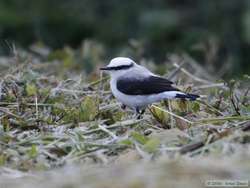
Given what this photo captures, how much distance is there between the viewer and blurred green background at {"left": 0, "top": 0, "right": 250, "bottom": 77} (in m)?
16.2

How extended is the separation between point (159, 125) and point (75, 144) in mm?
1106

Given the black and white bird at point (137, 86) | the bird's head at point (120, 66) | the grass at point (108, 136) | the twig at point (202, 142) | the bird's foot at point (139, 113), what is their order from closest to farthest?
1. the grass at point (108, 136)
2. the twig at point (202, 142)
3. the bird's foot at point (139, 113)
4. the black and white bird at point (137, 86)
5. the bird's head at point (120, 66)

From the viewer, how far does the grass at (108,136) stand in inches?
205

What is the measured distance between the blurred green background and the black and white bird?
7.43 metres

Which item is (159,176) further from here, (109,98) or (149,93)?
(109,98)

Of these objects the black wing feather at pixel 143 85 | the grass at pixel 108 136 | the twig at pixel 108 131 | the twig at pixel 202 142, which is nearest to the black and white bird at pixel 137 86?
the black wing feather at pixel 143 85

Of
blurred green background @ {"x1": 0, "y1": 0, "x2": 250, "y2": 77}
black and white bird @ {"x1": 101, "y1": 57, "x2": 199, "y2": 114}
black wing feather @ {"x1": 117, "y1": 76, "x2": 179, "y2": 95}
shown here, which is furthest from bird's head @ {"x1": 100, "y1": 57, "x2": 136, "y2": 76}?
blurred green background @ {"x1": 0, "y1": 0, "x2": 250, "y2": 77}

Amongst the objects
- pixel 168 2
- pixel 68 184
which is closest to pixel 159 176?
pixel 68 184

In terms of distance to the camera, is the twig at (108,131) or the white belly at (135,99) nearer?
the twig at (108,131)

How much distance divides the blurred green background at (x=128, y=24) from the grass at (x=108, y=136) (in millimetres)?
7160

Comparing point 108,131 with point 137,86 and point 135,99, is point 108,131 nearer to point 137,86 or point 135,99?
point 135,99

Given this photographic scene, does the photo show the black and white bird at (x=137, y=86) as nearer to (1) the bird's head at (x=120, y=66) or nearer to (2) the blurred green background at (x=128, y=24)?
(1) the bird's head at (x=120, y=66)

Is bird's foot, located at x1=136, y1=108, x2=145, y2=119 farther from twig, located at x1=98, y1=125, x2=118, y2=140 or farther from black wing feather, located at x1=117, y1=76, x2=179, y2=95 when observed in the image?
twig, located at x1=98, y1=125, x2=118, y2=140

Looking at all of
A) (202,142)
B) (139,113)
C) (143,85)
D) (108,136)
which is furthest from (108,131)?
(143,85)
